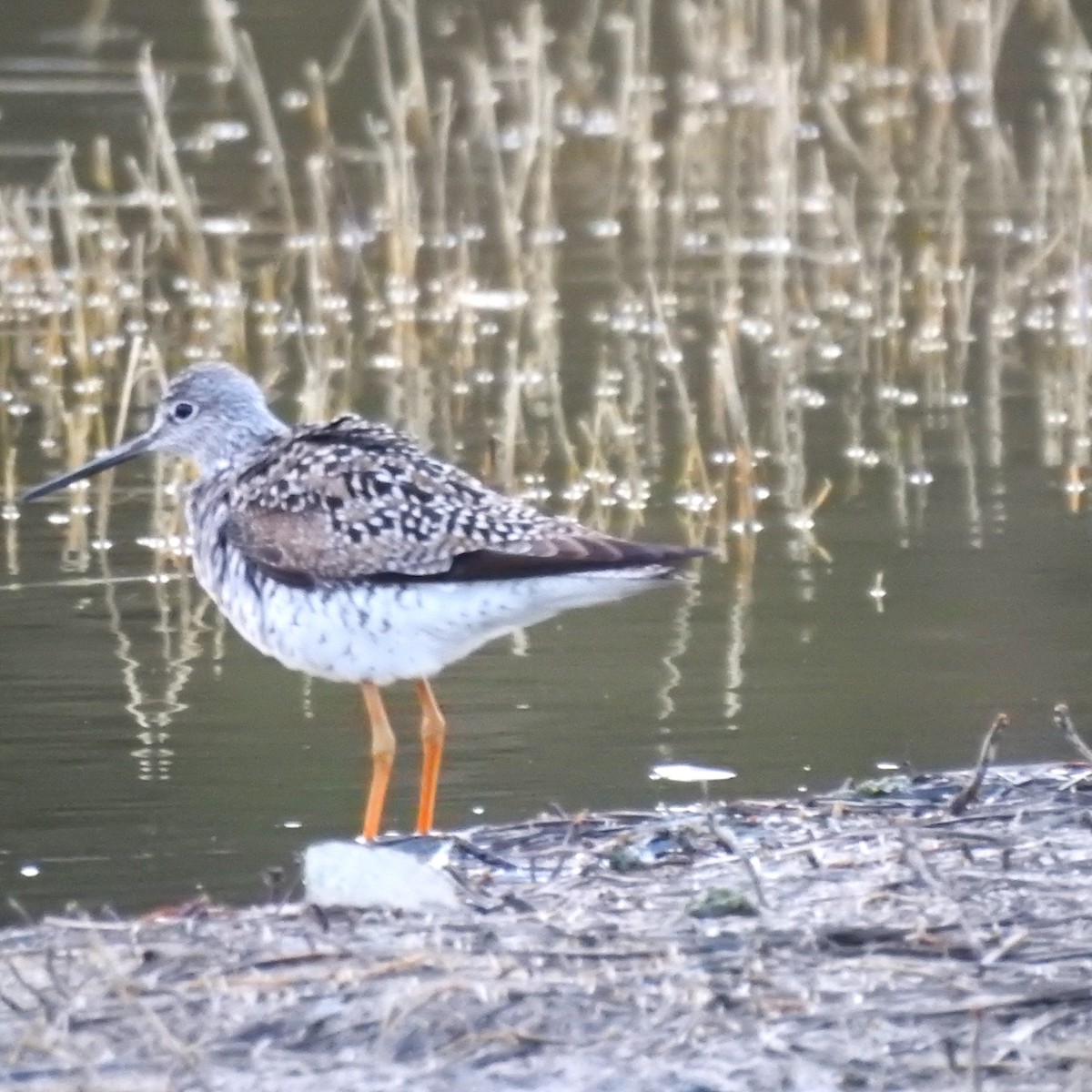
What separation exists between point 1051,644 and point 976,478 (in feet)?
6.48

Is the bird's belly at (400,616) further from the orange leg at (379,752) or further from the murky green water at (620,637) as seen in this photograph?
the murky green water at (620,637)

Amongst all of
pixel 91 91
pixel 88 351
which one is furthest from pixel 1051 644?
pixel 91 91

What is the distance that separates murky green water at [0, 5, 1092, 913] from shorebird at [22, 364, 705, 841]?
0.50 meters

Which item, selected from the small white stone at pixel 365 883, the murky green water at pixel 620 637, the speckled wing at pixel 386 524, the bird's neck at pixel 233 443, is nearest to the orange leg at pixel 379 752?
the murky green water at pixel 620 637

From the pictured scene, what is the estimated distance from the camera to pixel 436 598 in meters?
6.83

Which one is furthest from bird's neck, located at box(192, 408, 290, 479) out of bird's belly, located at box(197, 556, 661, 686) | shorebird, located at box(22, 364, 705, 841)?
bird's belly, located at box(197, 556, 661, 686)

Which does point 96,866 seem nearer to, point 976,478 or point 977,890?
point 977,890

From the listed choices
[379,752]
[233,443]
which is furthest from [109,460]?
[379,752]

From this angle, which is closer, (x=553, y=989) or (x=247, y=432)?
(x=553, y=989)

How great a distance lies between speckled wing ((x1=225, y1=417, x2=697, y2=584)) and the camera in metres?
6.70

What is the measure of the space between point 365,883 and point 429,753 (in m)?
1.54

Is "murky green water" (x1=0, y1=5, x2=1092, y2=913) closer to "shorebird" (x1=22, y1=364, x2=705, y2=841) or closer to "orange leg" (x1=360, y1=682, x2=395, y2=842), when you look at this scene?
"orange leg" (x1=360, y1=682, x2=395, y2=842)

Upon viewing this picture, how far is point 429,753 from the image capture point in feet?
23.7

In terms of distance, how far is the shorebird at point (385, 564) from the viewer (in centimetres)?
673
